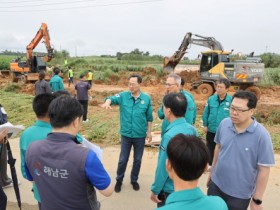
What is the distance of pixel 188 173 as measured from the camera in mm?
1452

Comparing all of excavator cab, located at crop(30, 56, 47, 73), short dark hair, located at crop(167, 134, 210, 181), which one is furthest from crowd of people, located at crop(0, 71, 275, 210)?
excavator cab, located at crop(30, 56, 47, 73)

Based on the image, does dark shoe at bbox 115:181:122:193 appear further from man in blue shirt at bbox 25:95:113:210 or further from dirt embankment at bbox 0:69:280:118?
dirt embankment at bbox 0:69:280:118

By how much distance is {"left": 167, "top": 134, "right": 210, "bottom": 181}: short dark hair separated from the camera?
56.9 inches

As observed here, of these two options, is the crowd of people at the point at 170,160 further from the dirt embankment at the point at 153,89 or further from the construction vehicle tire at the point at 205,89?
the construction vehicle tire at the point at 205,89

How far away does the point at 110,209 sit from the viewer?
378 cm

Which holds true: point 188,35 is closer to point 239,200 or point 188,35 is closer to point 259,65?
point 259,65

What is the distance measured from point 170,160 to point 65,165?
73cm

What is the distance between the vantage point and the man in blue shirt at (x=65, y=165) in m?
1.78

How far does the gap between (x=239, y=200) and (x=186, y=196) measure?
144 cm

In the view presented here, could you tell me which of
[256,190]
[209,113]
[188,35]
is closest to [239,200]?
[256,190]

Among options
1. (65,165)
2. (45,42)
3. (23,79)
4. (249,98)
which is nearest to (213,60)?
(45,42)

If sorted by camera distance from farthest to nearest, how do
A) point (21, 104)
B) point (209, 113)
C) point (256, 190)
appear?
point (21, 104) < point (209, 113) < point (256, 190)

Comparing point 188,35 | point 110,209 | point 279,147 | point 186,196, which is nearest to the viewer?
point 186,196

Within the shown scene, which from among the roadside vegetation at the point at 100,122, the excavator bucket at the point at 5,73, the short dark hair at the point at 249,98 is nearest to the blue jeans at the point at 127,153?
the short dark hair at the point at 249,98
